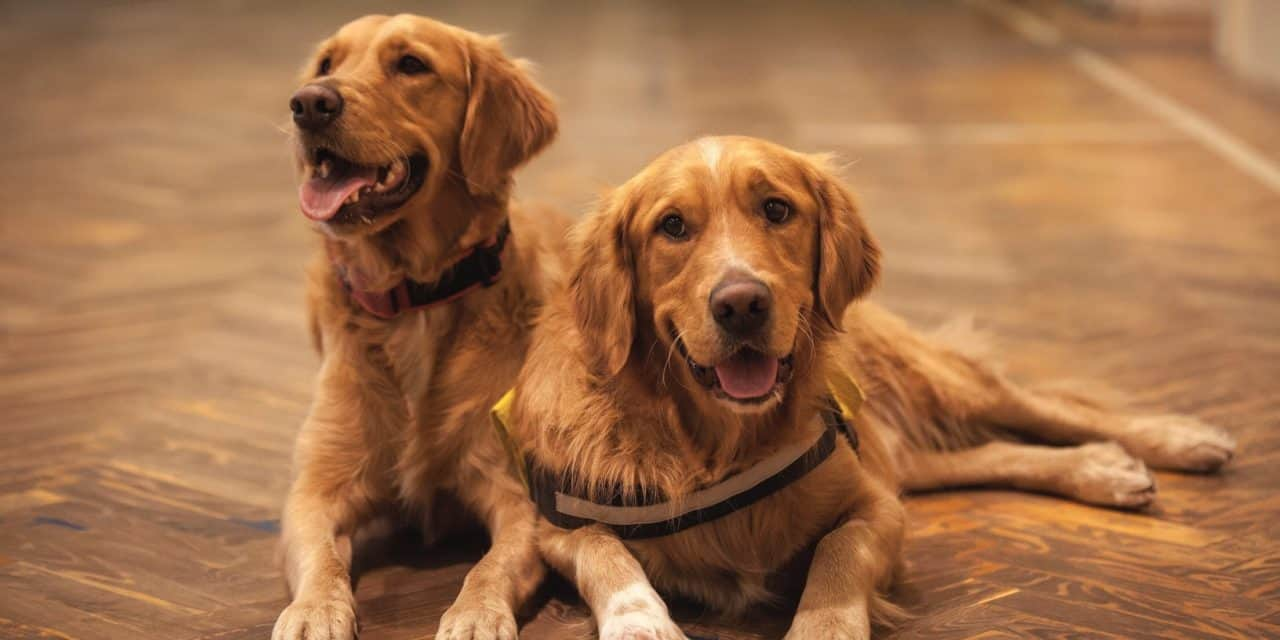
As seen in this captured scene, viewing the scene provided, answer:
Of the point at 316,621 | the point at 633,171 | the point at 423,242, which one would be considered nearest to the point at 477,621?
the point at 316,621

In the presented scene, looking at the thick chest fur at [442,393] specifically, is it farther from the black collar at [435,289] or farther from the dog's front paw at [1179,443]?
the dog's front paw at [1179,443]

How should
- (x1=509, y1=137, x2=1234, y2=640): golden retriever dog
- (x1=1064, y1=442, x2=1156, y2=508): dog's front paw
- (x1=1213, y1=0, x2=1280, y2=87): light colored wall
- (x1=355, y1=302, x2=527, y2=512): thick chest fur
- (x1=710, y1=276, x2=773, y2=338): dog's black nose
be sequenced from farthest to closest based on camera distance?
1. (x1=1213, y1=0, x2=1280, y2=87): light colored wall
2. (x1=1064, y1=442, x2=1156, y2=508): dog's front paw
3. (x1=355, y1=302, x2=527, y2=512): thick chest fur
4. (x1=509, y1=137, x2=1234, y2=640): golden retriever dog
5. (x1=710, y1=276, x2=773, y2=338): dog's black nose

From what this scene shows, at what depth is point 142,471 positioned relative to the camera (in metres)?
3.56

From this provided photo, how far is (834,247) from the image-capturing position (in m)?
2.67

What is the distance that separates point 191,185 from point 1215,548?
200 inches

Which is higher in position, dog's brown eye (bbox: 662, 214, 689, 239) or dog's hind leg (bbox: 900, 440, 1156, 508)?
dog's brown eye (bbox: 662, 214, 689, 239)

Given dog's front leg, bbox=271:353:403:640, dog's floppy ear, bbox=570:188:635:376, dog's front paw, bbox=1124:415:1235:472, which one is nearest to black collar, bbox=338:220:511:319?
dog's front leg, bbox=271:353:403:640

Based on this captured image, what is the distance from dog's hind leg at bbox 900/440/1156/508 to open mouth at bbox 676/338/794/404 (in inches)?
38.3

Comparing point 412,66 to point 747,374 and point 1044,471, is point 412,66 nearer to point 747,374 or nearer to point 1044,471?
point 747,374

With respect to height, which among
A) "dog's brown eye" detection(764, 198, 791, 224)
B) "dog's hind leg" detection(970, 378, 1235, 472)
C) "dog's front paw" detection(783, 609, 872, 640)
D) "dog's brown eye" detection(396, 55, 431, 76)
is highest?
"dog's brown eye" detection(396, 55, 431, 76)

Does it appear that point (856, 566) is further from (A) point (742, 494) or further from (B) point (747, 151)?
(B) point (747, 151)

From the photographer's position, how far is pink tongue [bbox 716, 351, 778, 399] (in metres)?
2.50

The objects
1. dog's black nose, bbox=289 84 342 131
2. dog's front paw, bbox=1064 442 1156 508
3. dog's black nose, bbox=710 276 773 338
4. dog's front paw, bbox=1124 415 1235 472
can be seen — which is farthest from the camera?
dog's front paw, bbox=1124 415 1235 472

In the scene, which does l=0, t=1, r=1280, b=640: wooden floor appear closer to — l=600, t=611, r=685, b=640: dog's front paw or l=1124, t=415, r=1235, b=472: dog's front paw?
l=1124, t=415, r=1235, b=472: dog's front paw
